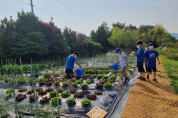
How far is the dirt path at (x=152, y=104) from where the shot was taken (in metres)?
2.95

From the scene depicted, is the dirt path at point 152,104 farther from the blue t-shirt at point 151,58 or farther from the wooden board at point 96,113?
the blue t-shirt at point 151,58

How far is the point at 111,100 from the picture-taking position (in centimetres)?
387

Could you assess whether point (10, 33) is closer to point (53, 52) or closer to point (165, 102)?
point (53, 52)

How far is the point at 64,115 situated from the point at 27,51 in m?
10.9

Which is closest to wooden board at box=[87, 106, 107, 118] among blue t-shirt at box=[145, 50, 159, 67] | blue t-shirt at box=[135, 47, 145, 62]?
blue t-shirt at box=[135, 47, 145, 62]

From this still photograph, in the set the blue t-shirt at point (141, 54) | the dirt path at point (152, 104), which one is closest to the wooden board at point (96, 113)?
the dirt path at point (152, 104)

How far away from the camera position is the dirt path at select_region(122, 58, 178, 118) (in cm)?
295

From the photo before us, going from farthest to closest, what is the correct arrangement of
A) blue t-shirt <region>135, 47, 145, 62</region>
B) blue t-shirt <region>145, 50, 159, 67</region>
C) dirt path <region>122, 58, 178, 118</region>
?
1. blue t-shirt <region>145, 50, 159, 67</region>
2. blue t-shirt <region>135, 47, 145, 62</region>
3. dirt path <region>122, 58, 178, 118</region>

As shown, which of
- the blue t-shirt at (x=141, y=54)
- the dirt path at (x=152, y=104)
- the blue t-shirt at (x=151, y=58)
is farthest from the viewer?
the blue t-shirt at (x=151, y=58)

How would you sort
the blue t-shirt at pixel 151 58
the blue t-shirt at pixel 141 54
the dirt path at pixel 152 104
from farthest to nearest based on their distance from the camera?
the blue t-shirt at pixel 151 58 → the blue t-shirt at pixel 141 54 → the dirt path at pixel 152 104

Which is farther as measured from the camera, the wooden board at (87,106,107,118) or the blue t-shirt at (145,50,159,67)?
the blue t-shirt at (145,50,159,67)

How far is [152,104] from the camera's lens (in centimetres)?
337

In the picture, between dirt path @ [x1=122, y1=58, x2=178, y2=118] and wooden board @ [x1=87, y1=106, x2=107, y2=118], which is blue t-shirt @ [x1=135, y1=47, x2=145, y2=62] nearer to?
dirt path @ [x1=122, y1=58, x2=178, y2=118]

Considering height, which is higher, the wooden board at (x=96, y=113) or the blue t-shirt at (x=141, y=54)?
the blue t-shirt at (x=141, y=54)
